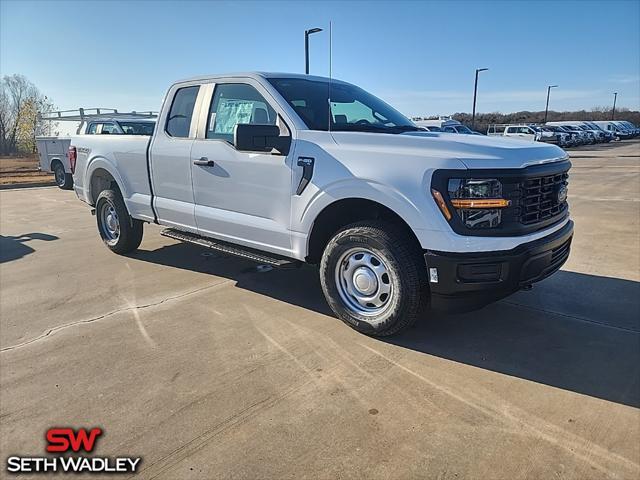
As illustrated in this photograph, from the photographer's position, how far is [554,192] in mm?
3545

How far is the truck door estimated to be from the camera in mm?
3980

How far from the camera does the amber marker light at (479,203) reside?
301cm

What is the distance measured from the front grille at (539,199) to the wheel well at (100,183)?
494cm

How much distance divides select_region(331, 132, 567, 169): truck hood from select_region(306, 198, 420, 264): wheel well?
0.44 metres

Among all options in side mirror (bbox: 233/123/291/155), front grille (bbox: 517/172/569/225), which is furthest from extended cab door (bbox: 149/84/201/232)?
front grille (bbox: 517/172/569/225)

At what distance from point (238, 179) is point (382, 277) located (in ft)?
5.34

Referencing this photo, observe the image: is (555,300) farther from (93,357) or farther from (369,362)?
(93,357)

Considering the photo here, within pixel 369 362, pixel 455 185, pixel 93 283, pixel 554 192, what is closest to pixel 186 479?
pixel 369 362

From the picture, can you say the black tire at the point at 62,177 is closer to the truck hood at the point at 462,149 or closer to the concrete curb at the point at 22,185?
the concrete curb at the point at 22,185

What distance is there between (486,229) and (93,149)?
5.18 meters

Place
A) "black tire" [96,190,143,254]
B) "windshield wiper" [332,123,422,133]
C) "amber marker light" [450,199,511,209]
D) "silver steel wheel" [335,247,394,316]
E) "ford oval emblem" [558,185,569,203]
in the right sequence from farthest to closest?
"black tire" [96,190,143,254]
"windshield wiper" [332,123,422,133]
"ford oval emblem" [558,185,569,203]
"silver steel wheel" [335,247,394,316]
"amber marker light" [450,199,511,209]

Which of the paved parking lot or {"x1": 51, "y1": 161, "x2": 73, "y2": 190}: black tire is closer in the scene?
the paved parking lot

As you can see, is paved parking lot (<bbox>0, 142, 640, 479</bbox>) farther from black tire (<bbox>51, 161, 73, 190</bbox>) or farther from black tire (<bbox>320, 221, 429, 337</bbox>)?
black tire (<bbox>51, 161, 73, 190</bbox>)

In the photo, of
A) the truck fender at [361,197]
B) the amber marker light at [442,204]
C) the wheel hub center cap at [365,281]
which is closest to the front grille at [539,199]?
the amber marker light at [442,204]
